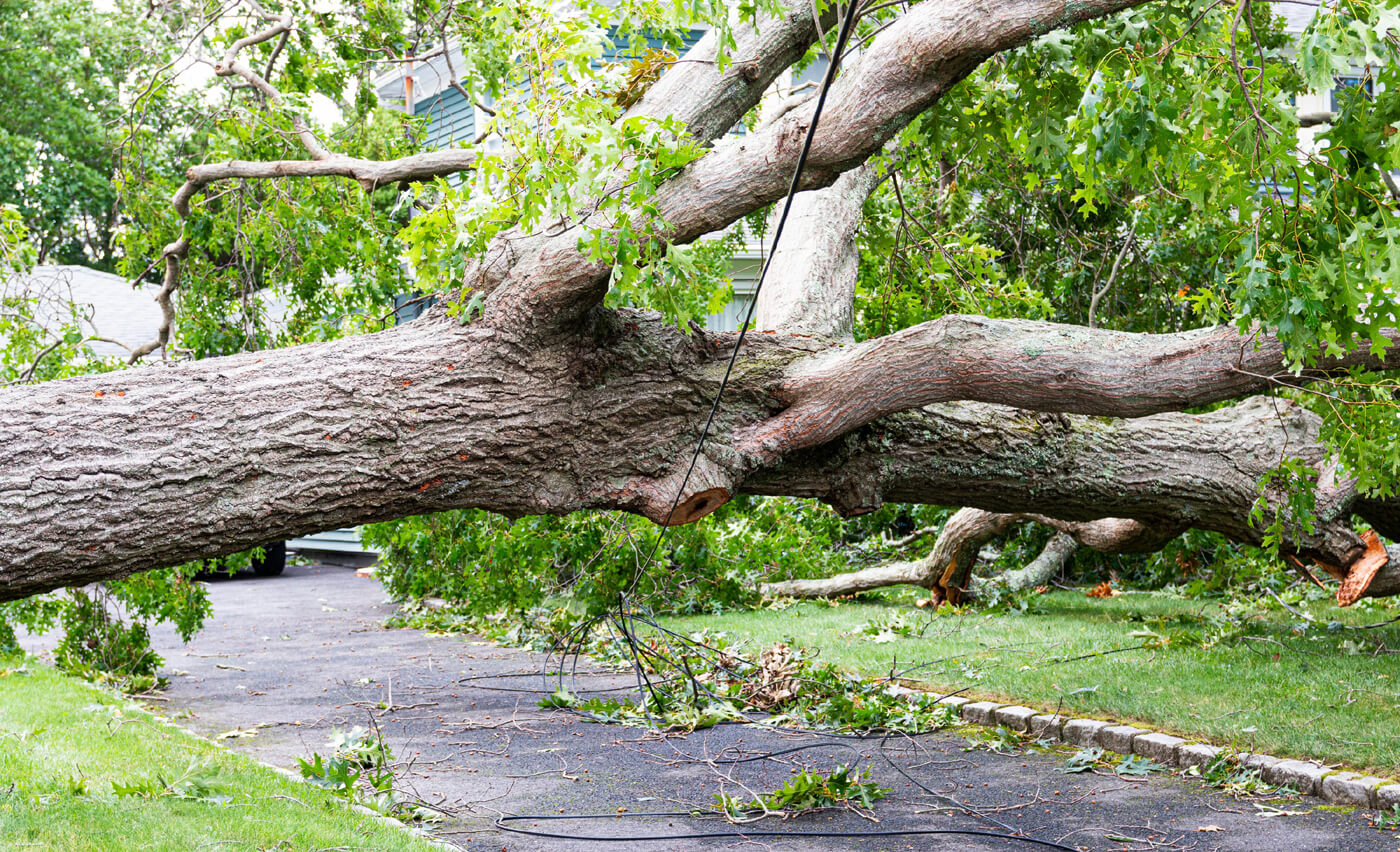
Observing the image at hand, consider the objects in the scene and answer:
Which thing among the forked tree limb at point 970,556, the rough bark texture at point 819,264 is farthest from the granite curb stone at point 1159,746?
the rough bark texture at point 819,264

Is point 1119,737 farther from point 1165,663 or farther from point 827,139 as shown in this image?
point 827,139

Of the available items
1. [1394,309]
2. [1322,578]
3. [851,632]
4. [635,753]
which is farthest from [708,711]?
[1322,578]

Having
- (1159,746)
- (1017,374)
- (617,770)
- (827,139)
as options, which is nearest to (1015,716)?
(1159,746)

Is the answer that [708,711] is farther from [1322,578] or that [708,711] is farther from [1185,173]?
[1322,578]

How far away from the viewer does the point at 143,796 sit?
541 centimetres

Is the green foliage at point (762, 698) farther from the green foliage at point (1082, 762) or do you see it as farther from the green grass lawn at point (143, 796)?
the green grass lawn at point (143, 796)

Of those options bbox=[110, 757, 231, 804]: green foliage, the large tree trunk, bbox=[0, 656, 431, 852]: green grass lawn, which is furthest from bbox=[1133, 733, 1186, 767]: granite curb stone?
bbox=[110, 757, 231, 804]: green foliage

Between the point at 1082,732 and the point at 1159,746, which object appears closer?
the point at 1159,746

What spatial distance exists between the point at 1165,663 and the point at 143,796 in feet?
20.6

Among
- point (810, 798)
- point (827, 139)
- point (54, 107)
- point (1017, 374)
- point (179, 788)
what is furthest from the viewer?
point (54, 107)

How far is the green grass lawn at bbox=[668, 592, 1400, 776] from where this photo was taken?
19.9ft

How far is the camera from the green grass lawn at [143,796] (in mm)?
4703

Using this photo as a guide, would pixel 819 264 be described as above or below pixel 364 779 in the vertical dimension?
above

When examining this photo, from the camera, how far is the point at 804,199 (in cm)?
746
